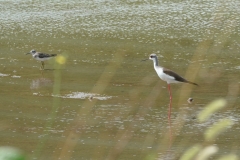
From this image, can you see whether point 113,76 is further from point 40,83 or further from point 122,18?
point 122,18

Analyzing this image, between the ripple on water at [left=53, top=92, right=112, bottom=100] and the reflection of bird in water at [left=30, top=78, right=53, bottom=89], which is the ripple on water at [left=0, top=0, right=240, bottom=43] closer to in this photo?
the reflection of bird in water at [left=30, top=78, right=53, bottom=89]

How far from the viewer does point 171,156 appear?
23.6 feet

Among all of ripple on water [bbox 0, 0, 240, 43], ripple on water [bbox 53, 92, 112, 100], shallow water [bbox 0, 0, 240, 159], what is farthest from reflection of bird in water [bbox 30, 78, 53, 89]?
ripple on water [bbox 0, 0, 240, 43]

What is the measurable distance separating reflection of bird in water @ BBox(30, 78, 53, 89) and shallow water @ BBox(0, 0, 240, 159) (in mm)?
19

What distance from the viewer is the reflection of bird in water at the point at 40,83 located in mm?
12055

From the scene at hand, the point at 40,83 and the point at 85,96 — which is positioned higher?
the point at 85,96

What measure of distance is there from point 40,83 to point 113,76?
A: 55.5 inches

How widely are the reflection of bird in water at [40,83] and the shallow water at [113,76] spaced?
0.06ft

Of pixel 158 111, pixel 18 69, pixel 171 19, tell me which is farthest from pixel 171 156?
pixel 171 19

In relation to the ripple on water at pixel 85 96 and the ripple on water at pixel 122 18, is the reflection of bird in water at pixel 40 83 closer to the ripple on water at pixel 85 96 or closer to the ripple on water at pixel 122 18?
the ripple on water at pixel 85 96

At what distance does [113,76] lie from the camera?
40.8 ft

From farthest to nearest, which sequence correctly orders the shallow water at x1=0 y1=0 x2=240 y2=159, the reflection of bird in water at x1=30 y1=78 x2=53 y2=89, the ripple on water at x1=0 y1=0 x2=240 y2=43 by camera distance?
the ripple on water at x1=0 y1=0 x2=240 y2=43 < the reflection of bird in water at x1=30 y1=78 x2=53 y2=89 < the shallow water at x1=0 y1=0 x2=240 y2=159

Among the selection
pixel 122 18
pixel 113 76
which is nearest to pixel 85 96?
pixel 113 76

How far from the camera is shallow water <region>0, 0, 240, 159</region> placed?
827 centimetres
